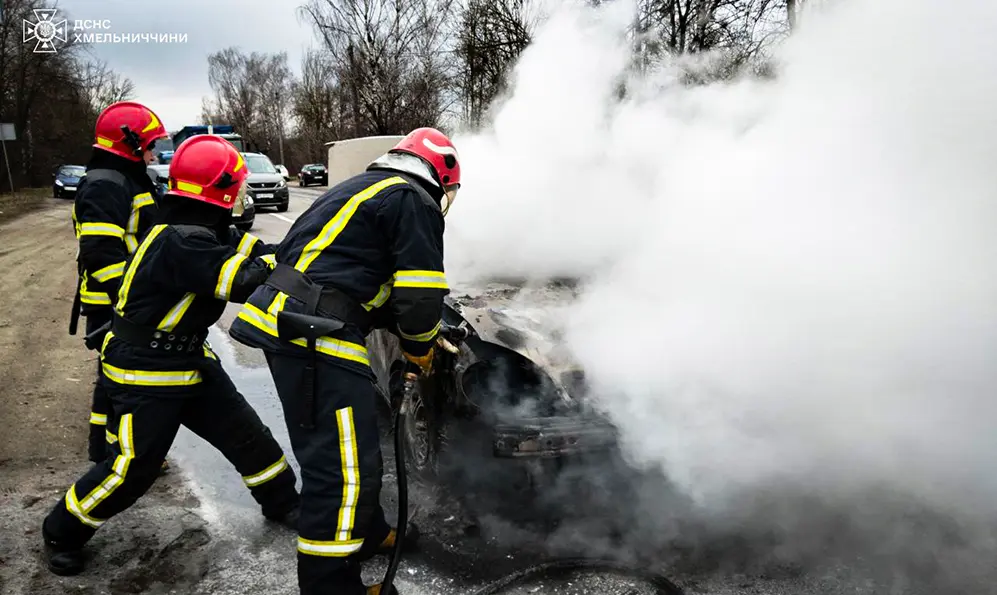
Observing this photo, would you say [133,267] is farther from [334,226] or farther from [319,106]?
[319,106]

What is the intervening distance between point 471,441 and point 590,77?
139 inches

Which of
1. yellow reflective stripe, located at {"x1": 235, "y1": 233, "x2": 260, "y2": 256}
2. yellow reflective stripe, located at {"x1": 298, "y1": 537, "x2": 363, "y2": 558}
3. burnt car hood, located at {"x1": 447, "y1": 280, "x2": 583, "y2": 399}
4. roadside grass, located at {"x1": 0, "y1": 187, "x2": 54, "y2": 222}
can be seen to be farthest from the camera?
roadside grass, located at {"x1": 0, "y1": 187, "x2": 54, "y2": 222}

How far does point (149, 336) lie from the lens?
2.71m

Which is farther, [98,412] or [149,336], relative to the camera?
[98,412]

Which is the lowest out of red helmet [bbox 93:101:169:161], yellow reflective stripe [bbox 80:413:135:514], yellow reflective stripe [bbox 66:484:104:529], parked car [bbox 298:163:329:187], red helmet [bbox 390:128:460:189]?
yellow reflective stripe [bbox 66:484:104:529]

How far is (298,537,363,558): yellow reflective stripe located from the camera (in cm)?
232

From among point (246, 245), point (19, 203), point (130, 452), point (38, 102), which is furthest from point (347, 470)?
point (38, 102)

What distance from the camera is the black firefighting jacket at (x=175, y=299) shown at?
2.54m

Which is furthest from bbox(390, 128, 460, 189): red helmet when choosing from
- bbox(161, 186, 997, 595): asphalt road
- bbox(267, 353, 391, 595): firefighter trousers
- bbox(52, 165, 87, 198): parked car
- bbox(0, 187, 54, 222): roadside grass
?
bbox(52, 165, 87, 198): parked car

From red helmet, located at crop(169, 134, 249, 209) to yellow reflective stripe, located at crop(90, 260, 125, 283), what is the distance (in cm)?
71

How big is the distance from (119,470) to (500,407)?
1526 mm

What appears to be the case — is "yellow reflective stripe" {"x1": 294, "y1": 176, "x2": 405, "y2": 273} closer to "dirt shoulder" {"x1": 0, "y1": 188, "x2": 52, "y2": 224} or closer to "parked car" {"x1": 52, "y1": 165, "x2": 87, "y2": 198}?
"dirt shoulder" {"x1": 0, "y1": 188, "x2": 52, "y2": 224}

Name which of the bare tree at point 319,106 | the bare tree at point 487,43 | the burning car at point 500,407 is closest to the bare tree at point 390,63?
the bare tree at point 487,43

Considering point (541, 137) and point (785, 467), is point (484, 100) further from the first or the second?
point (785, 467)
